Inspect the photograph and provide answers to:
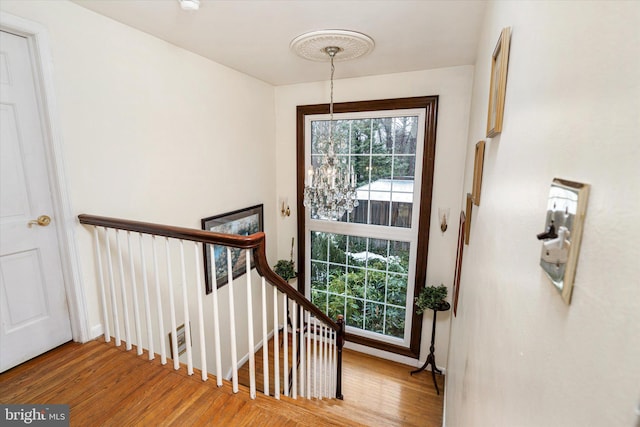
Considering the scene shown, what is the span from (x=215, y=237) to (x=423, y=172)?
263cm

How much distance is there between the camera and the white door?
173 centimetres

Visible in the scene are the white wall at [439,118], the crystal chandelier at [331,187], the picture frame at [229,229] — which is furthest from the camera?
the white wall at [439,118]

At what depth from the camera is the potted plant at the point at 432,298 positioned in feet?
10.9

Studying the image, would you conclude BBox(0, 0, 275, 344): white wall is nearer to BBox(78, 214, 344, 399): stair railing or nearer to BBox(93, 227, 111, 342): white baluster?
BBox(93, 227, 111, 342): white baluster

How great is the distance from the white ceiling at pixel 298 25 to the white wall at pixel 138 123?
189mm

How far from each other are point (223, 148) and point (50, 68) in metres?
1.57

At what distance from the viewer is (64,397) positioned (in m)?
1.66

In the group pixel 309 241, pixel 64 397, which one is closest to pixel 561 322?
pixel 64 397

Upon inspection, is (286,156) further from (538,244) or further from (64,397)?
(538,244)

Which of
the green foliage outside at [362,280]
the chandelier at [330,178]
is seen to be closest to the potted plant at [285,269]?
the green foliage outside at [362,280]

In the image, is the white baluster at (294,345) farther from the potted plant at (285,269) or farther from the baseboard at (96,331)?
the potted plant at (285,269)

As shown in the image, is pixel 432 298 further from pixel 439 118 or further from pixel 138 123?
pixel 138 123

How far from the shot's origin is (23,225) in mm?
1835

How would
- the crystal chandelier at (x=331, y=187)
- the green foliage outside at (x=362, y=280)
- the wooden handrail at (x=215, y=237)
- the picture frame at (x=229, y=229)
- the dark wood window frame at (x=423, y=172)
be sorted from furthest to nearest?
the green foliage outside at (x=362, y=280), the dark wood window frame at (x=423, y=172), the picture frame at (x=229, y=229), the crystal chandelier at (x=331, y=187), the wooden handrail at (x=215, y=237)
